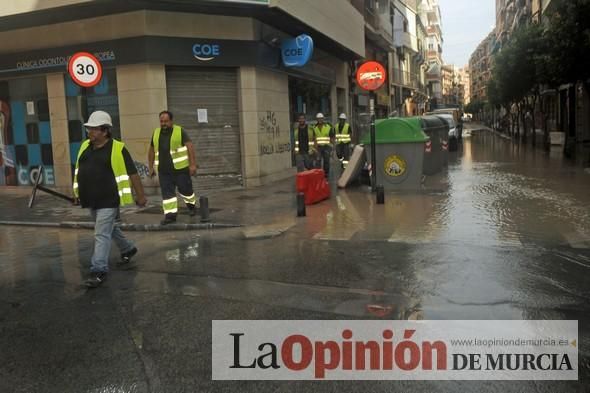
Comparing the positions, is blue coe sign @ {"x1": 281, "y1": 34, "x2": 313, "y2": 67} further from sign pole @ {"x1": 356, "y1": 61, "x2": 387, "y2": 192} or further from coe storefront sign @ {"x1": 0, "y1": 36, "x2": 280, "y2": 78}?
sign pole @ {"x1": 356, "y1": 61, "x2": 387, "y2": 192}

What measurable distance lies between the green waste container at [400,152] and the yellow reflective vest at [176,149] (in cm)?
483

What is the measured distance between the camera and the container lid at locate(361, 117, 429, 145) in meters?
12.6

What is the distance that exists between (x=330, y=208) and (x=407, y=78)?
4854 cm

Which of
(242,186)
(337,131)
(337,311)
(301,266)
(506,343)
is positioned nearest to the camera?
(506,343)

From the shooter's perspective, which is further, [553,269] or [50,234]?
[50,234]

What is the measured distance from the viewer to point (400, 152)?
12.7 m

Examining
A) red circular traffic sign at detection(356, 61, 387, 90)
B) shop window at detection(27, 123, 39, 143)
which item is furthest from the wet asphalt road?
shop window at detection(27, 123, 39, 143)

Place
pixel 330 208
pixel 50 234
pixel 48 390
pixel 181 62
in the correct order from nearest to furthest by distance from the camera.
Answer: pixel 48 390 < pixel 50 234 < pixel 330 208 < pixel 181 62

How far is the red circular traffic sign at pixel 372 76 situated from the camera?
12798 mm

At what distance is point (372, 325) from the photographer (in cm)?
464

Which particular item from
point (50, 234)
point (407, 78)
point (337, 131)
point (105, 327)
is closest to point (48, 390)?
point (105, 327)

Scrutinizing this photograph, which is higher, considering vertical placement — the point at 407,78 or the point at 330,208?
the point at 407,78

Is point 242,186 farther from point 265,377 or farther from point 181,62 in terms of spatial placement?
point 265,377

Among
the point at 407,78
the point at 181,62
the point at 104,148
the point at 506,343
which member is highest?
the point at 407,78
